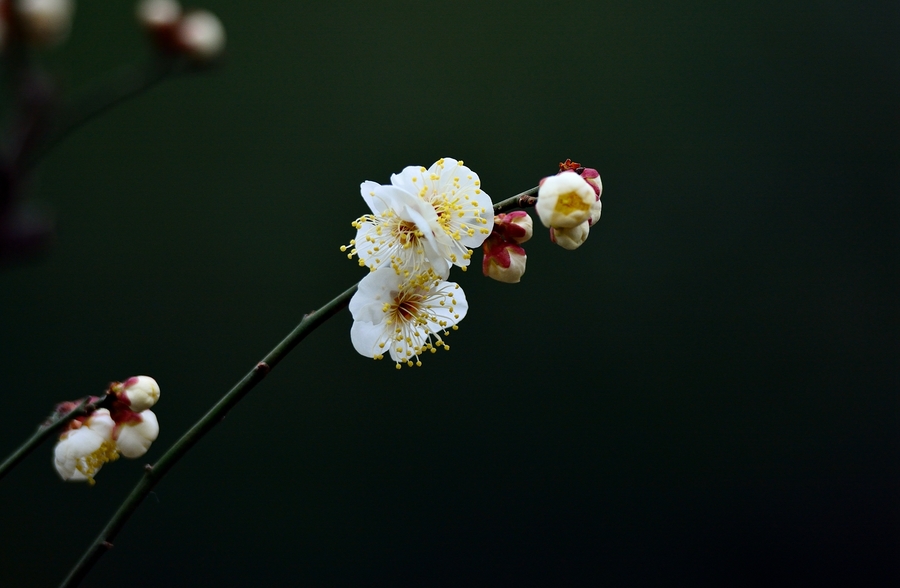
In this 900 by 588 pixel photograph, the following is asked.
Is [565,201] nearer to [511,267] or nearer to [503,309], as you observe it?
[511,267]

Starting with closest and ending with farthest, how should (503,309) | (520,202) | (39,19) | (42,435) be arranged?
(39,19) < (42,435) < (520,202) < (503,309)

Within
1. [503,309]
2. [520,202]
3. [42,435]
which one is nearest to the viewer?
[42,435]

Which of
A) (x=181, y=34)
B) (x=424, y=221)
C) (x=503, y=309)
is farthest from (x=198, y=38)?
(x=503, y=309)

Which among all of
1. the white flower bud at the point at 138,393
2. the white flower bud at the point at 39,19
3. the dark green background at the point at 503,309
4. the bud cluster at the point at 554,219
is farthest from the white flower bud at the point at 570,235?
the dark green background at the point at 503,309

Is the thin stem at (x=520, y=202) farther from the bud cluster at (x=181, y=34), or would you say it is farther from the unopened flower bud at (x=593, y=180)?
the bud cluster at (x=181, y=34)

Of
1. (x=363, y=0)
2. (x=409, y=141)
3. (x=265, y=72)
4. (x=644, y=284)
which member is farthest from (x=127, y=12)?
(x=644, y=284)

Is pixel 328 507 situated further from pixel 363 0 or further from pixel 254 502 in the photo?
pixel 363 0
